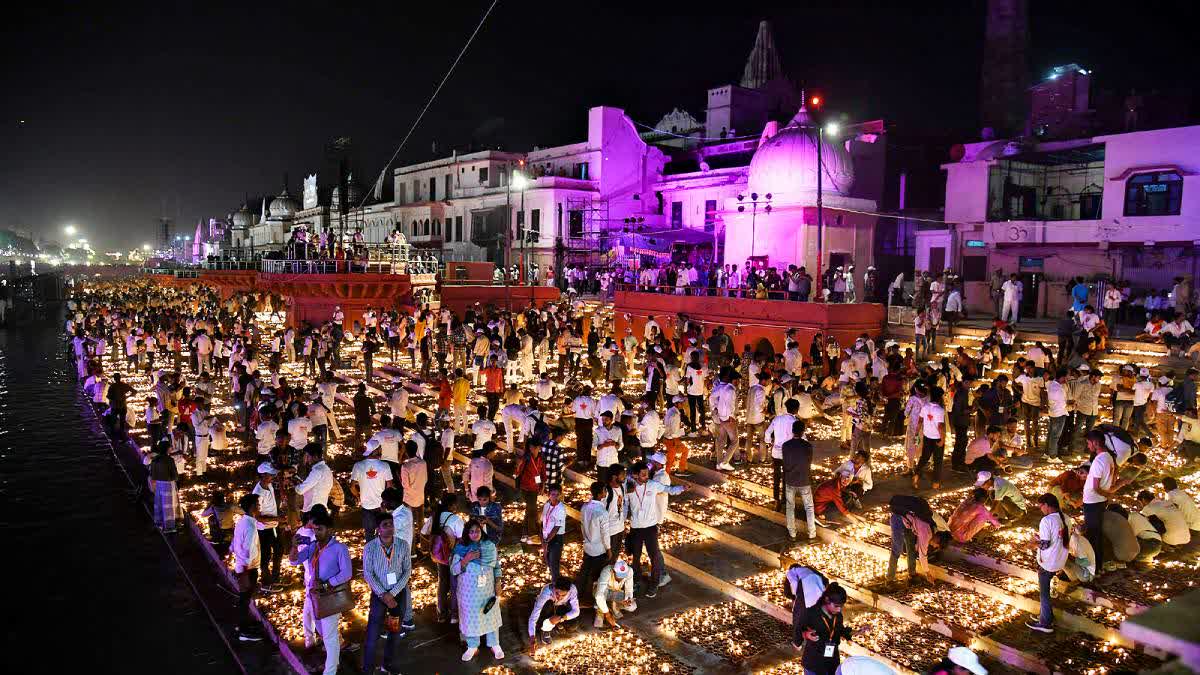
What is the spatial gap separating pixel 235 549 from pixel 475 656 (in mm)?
3136

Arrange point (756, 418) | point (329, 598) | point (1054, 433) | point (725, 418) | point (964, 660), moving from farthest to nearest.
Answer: point (1054, 433)
point (756, 418)
point (725, 418)
point (329, 598)
point (964, 660)

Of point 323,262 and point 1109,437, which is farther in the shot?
point 323,262

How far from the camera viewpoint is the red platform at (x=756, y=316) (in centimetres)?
2005

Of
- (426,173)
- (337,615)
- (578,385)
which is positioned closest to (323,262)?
(578,385)

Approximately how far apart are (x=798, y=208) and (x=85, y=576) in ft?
74.0

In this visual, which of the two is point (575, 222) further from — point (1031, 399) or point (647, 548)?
point (647, 548)

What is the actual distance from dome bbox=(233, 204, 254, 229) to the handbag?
309ft

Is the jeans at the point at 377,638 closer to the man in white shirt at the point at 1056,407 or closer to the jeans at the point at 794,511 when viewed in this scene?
the jeans at the point at 794,511

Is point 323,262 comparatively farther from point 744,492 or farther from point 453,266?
point 744,492

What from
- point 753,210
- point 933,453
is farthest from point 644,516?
point 753,210

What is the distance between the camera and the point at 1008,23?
42.6 meters

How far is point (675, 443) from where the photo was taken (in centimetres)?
1140

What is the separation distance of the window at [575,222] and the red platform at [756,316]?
53.2 ft

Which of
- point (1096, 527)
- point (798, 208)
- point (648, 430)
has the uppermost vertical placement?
point (798, 208)
